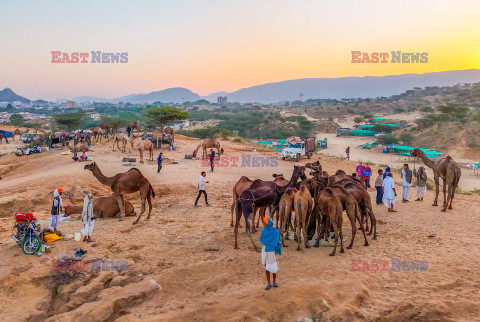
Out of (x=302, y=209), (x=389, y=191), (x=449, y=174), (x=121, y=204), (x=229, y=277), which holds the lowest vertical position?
(x=229, y=277)

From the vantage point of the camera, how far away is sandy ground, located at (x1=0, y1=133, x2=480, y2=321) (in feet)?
18.5

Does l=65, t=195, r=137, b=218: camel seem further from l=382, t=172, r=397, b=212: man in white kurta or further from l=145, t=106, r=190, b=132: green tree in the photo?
l=145, t=106, r=190, b=132: green tree

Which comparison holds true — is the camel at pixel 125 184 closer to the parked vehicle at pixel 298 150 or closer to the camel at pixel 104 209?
the camel at pixel 104 209

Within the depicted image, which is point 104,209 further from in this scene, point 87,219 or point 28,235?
point 28,235

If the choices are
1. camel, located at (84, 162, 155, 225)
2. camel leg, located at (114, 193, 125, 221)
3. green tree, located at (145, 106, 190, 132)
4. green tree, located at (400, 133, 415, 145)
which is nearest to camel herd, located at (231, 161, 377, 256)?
camel, located at (84, 162, 155, 225)

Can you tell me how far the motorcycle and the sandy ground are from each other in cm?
21

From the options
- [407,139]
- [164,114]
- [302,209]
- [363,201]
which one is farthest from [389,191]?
[407,139]

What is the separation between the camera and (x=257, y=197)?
8875mm

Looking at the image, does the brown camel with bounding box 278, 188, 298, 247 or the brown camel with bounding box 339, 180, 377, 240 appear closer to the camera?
the brown camel with bounding box 278, 188, 298, 247

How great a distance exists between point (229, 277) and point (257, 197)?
2.49m

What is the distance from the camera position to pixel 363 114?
8438 cm

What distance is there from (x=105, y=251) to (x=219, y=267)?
318 cm

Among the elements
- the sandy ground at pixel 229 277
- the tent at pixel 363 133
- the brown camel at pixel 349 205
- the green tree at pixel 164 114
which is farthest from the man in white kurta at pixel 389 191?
the tent at pixel 363 133

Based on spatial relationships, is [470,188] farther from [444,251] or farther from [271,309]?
[271,309]
